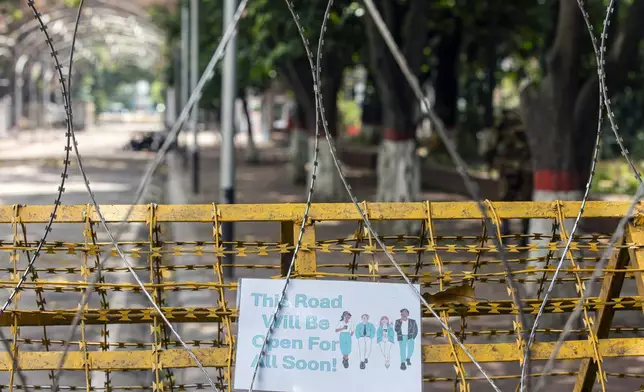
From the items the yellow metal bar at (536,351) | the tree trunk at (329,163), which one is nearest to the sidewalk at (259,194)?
the tree trunk at (329,163)

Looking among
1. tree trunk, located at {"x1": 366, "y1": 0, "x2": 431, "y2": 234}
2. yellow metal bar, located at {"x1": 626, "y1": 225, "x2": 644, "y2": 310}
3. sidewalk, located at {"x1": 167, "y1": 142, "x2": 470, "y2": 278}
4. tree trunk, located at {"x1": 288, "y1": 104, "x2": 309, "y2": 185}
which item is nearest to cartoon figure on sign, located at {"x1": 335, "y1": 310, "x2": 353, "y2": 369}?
yellow metal bar, located at {"x1": 626, "y1": 225, "x2": 644, "y2": 310}

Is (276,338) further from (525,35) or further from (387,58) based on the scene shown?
(525,35)

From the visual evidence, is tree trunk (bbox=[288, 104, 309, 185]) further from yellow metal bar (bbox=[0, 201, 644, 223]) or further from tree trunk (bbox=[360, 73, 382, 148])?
yellow metal bar (bbox=[0, 201, 644, 223])

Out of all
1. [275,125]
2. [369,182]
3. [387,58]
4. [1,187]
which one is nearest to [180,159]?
[369,182]

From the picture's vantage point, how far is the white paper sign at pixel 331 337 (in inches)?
159

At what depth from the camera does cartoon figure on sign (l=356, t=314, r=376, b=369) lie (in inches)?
160

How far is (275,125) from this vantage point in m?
66.2

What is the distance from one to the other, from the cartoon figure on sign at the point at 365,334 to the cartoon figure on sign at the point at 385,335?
3cm

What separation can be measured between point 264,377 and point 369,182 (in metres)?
22.3

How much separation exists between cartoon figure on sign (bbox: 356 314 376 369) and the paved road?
1.30 m

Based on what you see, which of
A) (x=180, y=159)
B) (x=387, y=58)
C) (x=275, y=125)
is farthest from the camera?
(x=275, y=125)

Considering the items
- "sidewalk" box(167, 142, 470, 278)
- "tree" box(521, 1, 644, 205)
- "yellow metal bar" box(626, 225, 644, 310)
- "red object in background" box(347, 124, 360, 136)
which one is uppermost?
"tree" box(521, 1, 644, 205)

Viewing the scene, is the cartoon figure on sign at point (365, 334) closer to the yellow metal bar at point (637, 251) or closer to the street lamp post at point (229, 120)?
the yellow metal bar at point (637, 251)

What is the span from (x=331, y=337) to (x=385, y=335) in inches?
8.4
